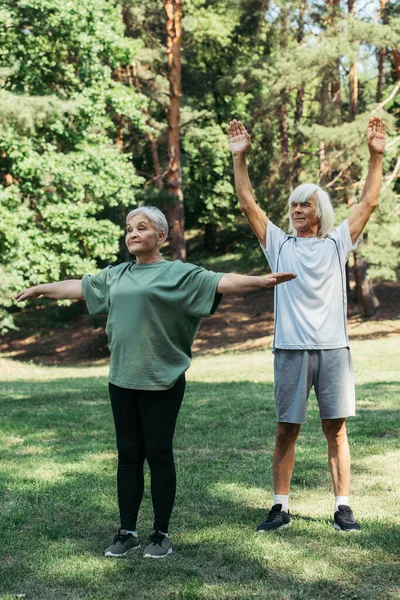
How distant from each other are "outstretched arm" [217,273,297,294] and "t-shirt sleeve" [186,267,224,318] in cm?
5

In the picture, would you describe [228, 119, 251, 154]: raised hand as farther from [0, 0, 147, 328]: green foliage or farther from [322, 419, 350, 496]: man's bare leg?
[0, 0, 147, 328]: green foliage

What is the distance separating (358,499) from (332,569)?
1.42 m

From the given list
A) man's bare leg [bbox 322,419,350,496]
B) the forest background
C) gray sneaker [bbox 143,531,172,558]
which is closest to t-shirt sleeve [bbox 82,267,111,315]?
gray sneaker [bbox 143,531,172,558]

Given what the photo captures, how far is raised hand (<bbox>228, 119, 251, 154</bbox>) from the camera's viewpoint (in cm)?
478

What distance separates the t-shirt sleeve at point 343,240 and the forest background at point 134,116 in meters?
14.2

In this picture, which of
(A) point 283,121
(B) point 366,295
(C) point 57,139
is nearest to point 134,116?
(C) point 57,139

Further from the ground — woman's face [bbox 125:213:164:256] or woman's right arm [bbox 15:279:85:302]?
woman's face [bbox 125:213:164:256]

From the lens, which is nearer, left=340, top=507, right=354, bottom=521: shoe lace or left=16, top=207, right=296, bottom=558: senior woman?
left=16, top=207, right=296, bottom=558: senior woman

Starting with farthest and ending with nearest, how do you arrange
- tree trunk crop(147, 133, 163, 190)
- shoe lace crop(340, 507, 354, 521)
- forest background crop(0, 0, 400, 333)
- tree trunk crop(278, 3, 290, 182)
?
tree trunk crop(147, 133, 163, 190), tree trunk crop(278, 3, 290, 182), forest background crop(0, 0, 400, 333), shoe lace crop(340, 507, 354, 521)

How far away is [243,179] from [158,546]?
2.29 meters

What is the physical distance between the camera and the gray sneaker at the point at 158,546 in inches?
168

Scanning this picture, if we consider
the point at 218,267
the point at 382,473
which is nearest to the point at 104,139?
the point at 218,267

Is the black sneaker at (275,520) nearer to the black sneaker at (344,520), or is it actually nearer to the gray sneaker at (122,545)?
the black sneaker at (344,520)

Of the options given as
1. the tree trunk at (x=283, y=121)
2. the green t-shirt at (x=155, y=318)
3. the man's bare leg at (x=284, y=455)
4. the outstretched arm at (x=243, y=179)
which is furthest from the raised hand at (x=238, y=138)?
the tree trunk at (x=283, y=121)
